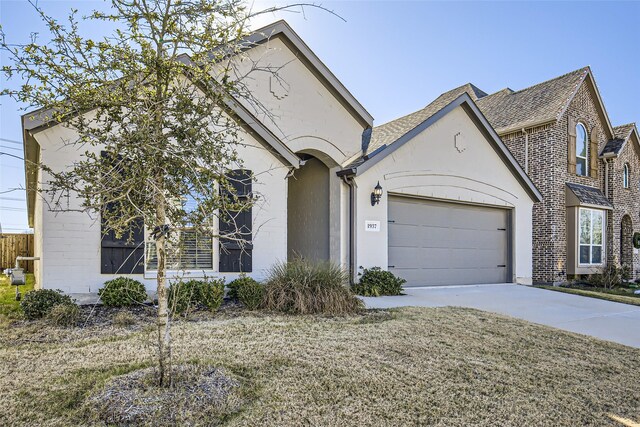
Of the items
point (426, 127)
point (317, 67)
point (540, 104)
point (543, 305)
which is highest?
point (540, 104)

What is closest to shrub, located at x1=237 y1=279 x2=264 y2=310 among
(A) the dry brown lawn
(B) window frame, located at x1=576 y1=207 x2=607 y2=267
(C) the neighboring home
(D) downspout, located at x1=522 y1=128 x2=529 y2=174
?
(C) the neighboring home

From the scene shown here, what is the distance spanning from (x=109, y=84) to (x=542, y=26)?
1328 cm

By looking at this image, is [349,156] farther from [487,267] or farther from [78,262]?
[78,262]

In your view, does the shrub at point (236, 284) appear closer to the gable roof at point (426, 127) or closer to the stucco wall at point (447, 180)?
the stucco wall at point (447, 180)

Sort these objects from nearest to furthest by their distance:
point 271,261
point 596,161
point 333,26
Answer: point 333,26 < point 271,261 < point 596,161

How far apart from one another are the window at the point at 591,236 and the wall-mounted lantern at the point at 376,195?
9.08m

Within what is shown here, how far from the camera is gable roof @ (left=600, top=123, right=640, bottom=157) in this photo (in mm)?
15859

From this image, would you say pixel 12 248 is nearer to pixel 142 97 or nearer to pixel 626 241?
pixel 142 97

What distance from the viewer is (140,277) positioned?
7410mm

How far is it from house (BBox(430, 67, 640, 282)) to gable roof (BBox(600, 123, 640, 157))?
0.03m

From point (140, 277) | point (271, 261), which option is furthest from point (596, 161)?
point (140, 277)

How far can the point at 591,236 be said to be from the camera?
1511 centimetres

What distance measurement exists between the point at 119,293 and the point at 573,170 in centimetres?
1514

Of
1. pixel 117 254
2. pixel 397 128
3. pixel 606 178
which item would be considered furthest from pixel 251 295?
pixel 606 178
